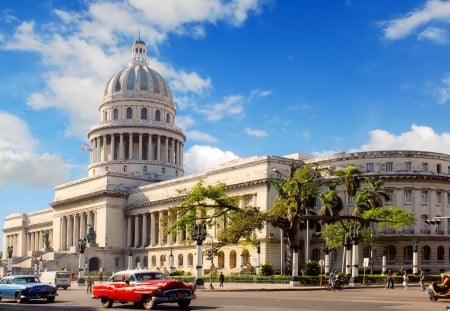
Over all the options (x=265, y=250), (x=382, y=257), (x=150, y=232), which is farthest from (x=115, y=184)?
(x=382, y=257)

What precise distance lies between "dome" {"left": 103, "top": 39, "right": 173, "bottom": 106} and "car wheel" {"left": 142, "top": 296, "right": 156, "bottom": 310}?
117 metres

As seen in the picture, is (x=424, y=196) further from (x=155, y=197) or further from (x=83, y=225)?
(x=83, y=225)

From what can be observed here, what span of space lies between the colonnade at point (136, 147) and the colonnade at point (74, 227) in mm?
14223

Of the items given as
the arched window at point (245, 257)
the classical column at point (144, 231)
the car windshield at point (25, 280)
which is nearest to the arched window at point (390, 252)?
the arched window at point (245, 257)

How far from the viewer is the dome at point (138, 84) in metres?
151

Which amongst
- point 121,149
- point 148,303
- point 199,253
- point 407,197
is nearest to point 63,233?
point 121,149

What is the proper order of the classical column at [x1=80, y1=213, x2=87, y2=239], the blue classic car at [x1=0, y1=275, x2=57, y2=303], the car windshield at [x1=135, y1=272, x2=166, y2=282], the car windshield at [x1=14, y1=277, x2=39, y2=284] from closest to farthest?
1. the car windshield at [x1=135, y1=272, x2=166, y2=282]
2. the blue classic car at [x1=0, y1=275, x2=57, y2=303]
3. the car windshield at [x1=14, y1=277, x2=39, y2=284]
4. the classical column at [x1=80, y1=213, x2=87, y2=239]

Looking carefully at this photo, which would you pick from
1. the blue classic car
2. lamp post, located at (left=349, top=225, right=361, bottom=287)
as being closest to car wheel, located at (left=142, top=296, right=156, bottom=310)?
the blue classic car

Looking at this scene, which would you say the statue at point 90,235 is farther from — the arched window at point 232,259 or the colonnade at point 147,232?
the arched window at point 232,259

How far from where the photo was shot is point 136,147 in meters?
150

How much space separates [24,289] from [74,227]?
10032 cm

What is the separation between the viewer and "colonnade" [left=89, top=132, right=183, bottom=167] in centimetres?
14662

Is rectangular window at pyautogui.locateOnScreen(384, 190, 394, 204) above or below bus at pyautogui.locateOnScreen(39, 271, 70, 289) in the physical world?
above

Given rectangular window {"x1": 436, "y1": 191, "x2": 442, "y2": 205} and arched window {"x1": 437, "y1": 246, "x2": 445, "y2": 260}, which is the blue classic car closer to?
arched window {"x1": 437, "y1": 246, "x2": 445, "y2": 260}
